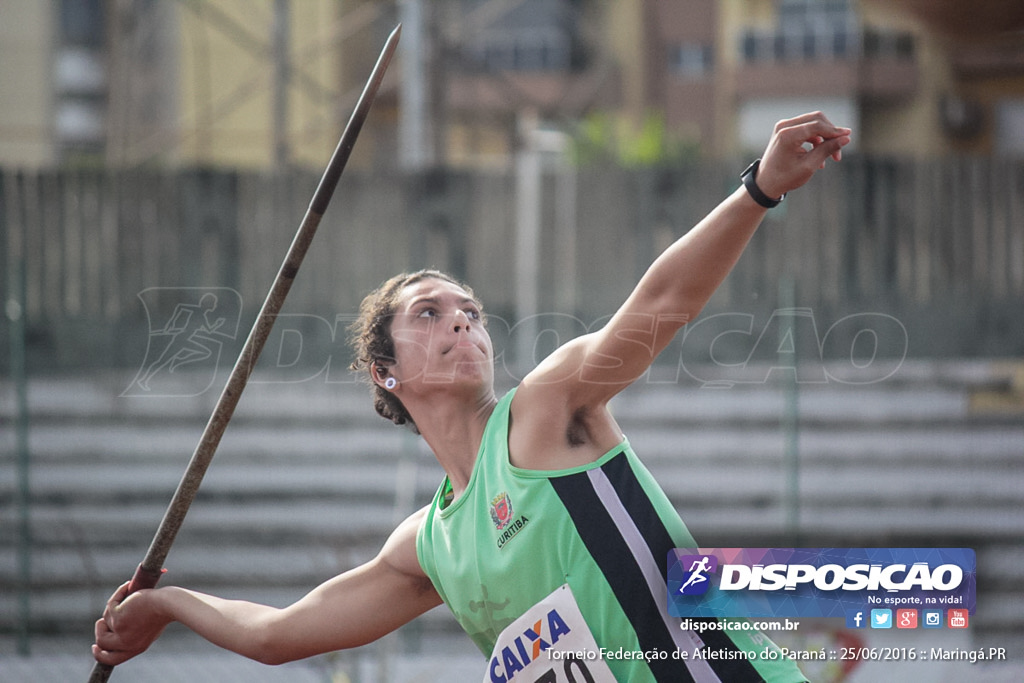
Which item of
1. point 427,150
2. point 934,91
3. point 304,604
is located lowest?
point 304,604

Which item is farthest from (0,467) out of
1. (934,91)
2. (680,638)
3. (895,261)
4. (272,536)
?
(934,91)

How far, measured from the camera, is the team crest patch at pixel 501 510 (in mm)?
2092

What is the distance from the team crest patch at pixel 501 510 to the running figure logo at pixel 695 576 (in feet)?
1.22

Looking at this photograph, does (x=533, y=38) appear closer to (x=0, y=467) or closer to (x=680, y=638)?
(x=0, y=467)

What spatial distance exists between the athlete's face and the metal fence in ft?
11.8

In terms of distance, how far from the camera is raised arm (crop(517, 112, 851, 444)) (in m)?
1.83

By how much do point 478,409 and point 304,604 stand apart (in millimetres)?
633

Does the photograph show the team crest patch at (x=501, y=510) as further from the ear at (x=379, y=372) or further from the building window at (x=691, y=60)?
the building window at (x=691, y=60)

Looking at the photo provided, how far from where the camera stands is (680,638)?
2.11m

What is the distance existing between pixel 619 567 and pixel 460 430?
1.46ft

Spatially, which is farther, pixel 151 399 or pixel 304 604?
pixel 151 399
